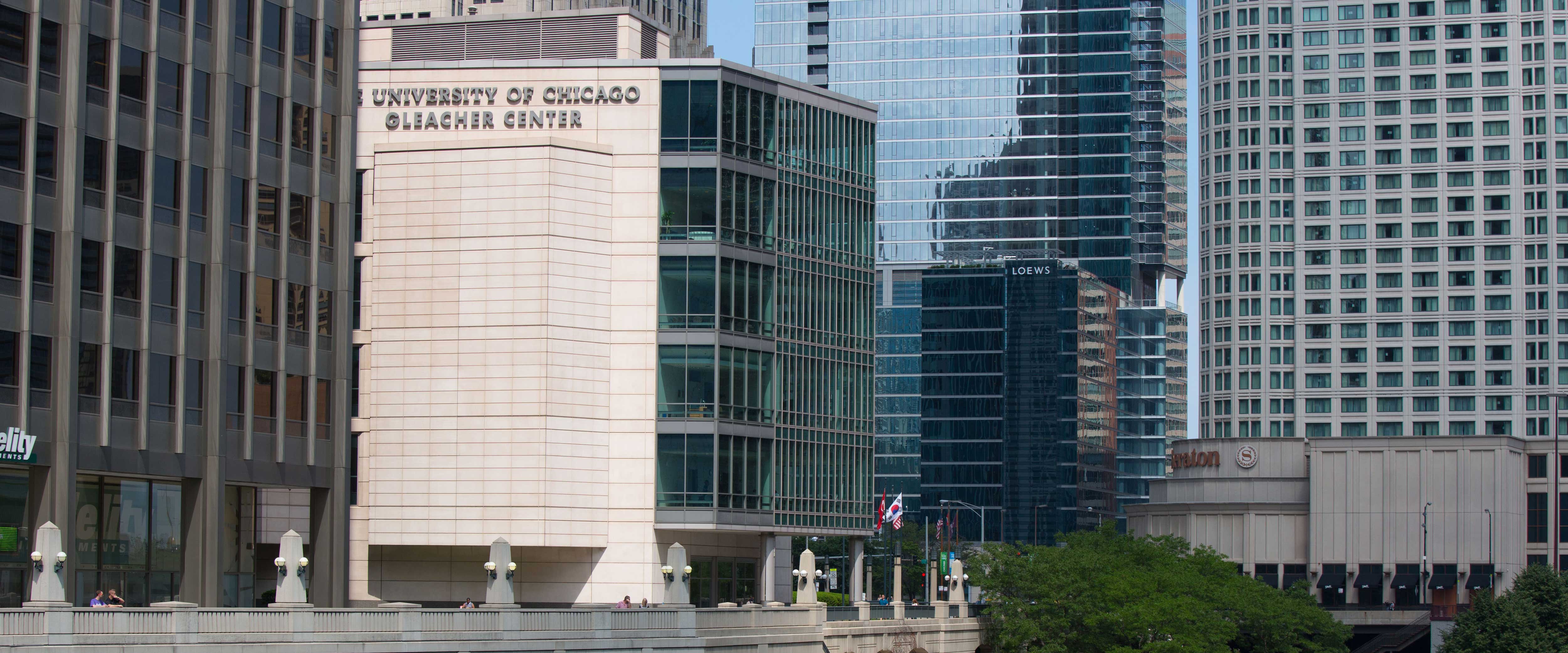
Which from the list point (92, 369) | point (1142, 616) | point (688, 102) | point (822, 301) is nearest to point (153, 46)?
point (92, 369)

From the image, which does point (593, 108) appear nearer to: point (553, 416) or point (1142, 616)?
point (553, 416)

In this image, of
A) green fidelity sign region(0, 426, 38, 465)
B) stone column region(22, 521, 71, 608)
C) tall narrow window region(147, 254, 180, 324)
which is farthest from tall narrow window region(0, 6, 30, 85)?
stone column region(22, 521, 71, 608)

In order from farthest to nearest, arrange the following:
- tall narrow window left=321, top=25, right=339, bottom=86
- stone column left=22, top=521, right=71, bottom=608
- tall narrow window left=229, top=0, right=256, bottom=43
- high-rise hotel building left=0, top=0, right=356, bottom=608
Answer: tall narrow window left=321, top=25, right=339, bottom=86 → tall narrow window left=229, top=0, right=256, bottom=43 → high-rise hotel building left=0, top=0, right=356, bottom=608 → stone column left=22, top=521, right=71, bottom=608

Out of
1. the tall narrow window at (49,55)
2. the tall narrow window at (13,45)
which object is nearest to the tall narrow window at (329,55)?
the tall narrow window at (49,55)

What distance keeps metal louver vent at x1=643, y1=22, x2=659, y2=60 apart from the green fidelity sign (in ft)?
127

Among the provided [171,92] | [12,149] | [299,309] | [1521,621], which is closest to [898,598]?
[299,309]

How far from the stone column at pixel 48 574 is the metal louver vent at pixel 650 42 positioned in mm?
47103

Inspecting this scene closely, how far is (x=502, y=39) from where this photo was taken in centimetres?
9400

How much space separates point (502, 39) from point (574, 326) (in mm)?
16123

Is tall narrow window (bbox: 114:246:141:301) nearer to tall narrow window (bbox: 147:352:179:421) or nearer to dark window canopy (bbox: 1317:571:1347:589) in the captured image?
tall narrow window (bbox: 147:352:179:421)

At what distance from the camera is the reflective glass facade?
8781 centimetres

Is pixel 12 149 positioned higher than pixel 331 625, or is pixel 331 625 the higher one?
pixel 12 149

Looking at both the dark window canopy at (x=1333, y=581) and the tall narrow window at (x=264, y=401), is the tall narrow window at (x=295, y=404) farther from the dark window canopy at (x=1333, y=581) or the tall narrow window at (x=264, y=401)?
the dark window canopy at (x=1333, y=581)

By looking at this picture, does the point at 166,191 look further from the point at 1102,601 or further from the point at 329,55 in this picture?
the point at 1102,601
